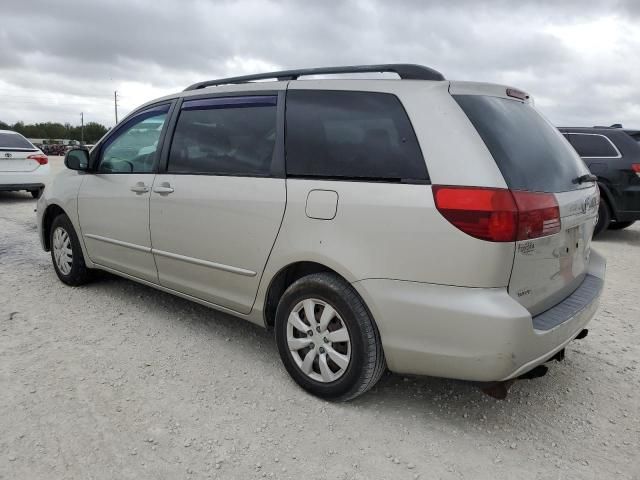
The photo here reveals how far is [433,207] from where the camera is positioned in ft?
7.96

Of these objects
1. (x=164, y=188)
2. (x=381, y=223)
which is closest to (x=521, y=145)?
(x=381, y=223)

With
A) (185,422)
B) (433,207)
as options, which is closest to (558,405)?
(433,207)

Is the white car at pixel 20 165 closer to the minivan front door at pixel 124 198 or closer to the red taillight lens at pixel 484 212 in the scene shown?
the minivan front door at pixel 124 198

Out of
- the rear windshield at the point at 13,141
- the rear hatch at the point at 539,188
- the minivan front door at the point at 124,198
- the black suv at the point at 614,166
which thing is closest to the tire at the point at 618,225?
the black suv at the point at 614,166

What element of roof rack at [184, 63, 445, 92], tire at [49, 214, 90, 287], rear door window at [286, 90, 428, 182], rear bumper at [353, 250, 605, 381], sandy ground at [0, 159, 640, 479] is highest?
roof rack at [184, 63, 445, 92]

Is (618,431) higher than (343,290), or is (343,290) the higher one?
(343,290)

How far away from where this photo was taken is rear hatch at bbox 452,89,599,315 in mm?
2457

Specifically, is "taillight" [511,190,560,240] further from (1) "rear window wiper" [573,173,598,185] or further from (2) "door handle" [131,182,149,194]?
(2) "door handle" [131,182,149,194]

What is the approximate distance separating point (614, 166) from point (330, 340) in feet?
22.9

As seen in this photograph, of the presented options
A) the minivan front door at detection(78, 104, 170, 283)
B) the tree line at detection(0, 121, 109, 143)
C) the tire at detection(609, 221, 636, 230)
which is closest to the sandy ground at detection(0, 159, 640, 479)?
the minivan front door at detection(78, 104, 170, 283)

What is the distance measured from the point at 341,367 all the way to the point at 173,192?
5.53ft

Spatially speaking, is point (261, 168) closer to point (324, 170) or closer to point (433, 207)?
point (324, 170)

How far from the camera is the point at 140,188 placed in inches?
152

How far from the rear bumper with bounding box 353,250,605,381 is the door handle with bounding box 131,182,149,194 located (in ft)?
6.38
